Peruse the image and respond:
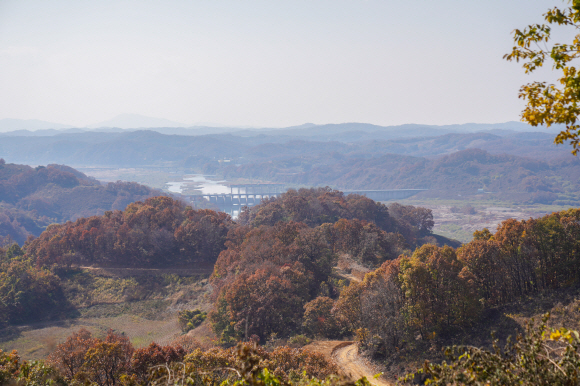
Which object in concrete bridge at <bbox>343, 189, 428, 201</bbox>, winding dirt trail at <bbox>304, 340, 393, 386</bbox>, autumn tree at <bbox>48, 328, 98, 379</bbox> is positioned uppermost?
autumn tree at <bbox>48, 328, 98, 379</bbox>

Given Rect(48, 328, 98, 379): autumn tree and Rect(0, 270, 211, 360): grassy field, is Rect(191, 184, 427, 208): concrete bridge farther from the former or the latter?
Rect(48, 328, 98, 379): autumn tree

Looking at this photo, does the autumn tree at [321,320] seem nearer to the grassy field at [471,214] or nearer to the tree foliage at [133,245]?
the tree foliage at [133,245]

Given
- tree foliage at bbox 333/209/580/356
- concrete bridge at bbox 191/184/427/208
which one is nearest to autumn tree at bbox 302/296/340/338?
tree foliage at bbox 333/209/580/356

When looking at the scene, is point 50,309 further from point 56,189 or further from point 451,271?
point 56,189

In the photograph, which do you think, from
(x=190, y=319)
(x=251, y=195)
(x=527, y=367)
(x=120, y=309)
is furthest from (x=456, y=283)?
(x=251, y=195)

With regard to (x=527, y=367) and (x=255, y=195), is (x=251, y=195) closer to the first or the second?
(x=255, y=195)
